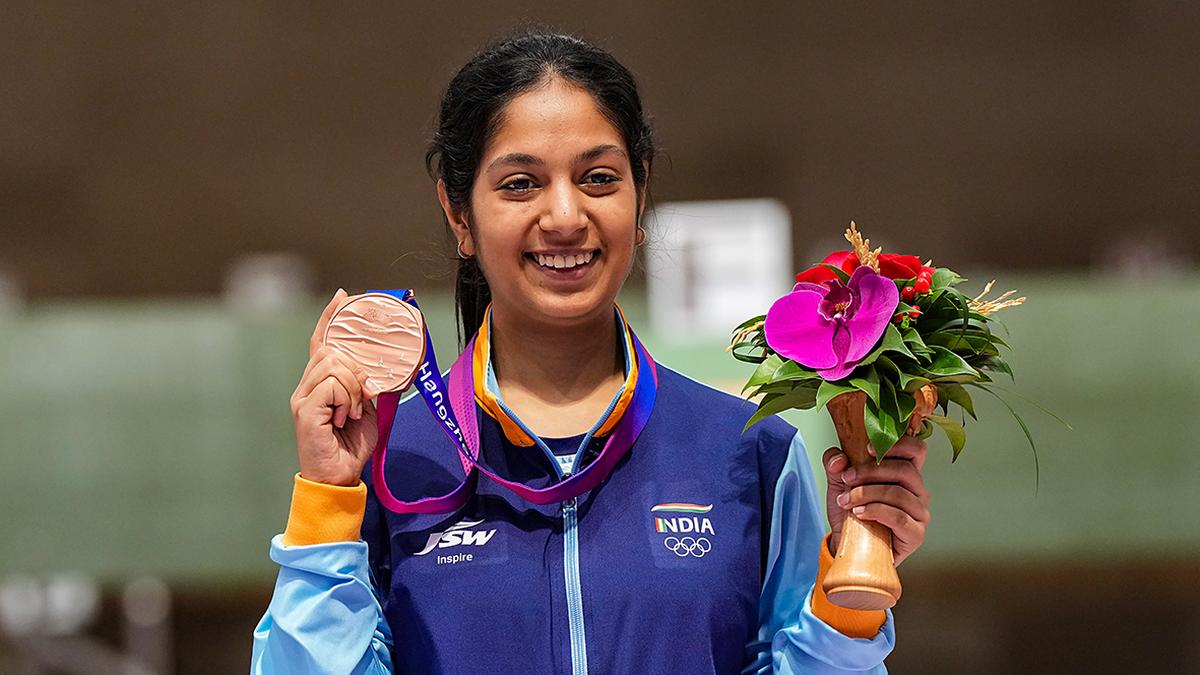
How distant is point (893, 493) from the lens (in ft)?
5.31

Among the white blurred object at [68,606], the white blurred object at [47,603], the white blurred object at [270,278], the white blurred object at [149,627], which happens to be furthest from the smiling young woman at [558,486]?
the white blurred object at [270,278]

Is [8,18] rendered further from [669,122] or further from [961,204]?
[961,204]

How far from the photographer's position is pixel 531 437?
180 centimetres

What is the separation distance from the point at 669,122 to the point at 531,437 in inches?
207

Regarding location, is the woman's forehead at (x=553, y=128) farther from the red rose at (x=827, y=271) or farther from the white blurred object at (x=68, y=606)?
the white blurred object at (x=68, y=606)

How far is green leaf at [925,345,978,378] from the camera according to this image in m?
1.56

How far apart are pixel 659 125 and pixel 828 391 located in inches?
216

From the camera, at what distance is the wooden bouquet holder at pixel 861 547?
1567mm

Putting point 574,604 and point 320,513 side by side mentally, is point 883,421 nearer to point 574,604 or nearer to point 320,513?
point 574,604

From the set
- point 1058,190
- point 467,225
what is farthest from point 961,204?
point 467,225

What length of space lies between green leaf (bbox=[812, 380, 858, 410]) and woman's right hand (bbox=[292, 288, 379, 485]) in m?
0.57

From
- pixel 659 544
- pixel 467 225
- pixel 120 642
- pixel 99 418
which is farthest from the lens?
pixel 120 642

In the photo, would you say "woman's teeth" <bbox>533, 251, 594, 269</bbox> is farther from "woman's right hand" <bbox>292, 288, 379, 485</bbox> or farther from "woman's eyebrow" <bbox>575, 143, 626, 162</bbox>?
"woman's right hand" <bbox>292, 288, 379, 485</bbox>

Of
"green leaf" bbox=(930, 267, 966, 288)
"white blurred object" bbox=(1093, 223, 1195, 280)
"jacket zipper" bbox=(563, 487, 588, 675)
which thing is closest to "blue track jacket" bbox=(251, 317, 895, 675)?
"jacket zipper" bbox=(563, 487, 588, 675)
